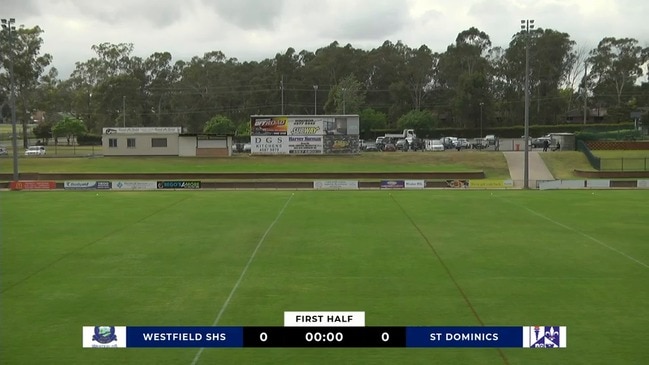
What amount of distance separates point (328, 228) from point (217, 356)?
58.5 feet

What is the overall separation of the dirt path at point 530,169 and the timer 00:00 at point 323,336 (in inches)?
1841

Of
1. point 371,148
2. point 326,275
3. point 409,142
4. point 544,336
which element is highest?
point 409,142

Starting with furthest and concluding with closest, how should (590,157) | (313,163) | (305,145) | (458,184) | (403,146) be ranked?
(403,146) → (305,145) → (313,163) → (590,157) → (458,184)

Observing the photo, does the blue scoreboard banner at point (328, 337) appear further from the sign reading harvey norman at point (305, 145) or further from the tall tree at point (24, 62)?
the tall tree at point (24, 62)

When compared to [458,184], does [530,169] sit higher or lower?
higher

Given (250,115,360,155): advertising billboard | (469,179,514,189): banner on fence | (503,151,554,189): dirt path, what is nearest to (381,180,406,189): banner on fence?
(469,179,514,189): banner on fence

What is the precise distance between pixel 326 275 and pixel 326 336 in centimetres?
1010

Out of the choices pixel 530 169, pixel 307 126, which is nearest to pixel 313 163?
pixel 307 126

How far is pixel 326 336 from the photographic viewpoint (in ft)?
33.5

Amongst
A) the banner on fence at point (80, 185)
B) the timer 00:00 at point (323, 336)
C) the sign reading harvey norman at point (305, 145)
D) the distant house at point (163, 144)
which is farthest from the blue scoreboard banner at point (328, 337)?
the distant house at point (163, 144)

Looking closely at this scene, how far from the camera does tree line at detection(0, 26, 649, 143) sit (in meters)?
129

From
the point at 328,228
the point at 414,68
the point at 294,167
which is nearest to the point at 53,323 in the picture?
the point at 328,228

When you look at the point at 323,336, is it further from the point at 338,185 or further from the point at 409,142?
the point at 409,142

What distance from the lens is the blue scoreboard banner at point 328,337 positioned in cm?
1038
